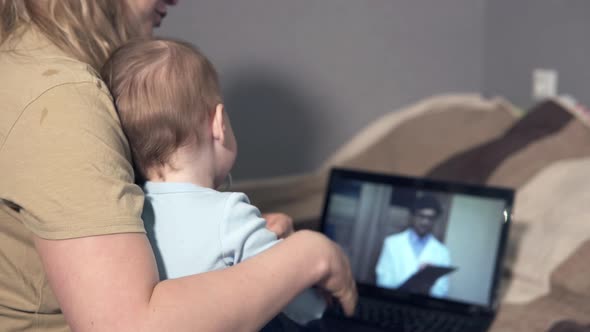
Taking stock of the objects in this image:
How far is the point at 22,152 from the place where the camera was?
2.42ft

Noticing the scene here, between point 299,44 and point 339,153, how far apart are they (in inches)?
13.3

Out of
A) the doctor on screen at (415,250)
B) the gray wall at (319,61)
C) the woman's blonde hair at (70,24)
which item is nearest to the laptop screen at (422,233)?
the doctor on screen at (415,250)

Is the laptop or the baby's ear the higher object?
the baby's ear

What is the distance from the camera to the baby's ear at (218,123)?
36.6 inches

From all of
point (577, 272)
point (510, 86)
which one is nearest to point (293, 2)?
point (510, 86)

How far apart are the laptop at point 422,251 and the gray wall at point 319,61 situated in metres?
0.53

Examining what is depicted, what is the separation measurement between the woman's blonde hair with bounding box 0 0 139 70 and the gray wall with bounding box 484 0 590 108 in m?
1.37

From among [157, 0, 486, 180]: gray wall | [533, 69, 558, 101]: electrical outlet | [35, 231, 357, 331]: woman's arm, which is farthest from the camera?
[533, 69, 558, 101]: electrical outlet

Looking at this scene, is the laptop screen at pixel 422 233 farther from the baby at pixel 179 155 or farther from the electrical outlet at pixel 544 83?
the electrical outlet at pixel 544 83

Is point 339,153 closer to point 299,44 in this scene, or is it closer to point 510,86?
point 299,44

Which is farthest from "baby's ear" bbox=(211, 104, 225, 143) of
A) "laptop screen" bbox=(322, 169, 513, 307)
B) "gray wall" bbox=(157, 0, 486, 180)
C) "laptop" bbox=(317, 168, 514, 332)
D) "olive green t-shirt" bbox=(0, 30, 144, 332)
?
"gray wall" bbox=(157, 0, 486, 180)

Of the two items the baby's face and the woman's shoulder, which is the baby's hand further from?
the woman's shoulder

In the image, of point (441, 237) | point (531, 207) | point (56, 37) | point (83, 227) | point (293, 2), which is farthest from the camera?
point (293, 2)

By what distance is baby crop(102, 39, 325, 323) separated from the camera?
0.86 m
